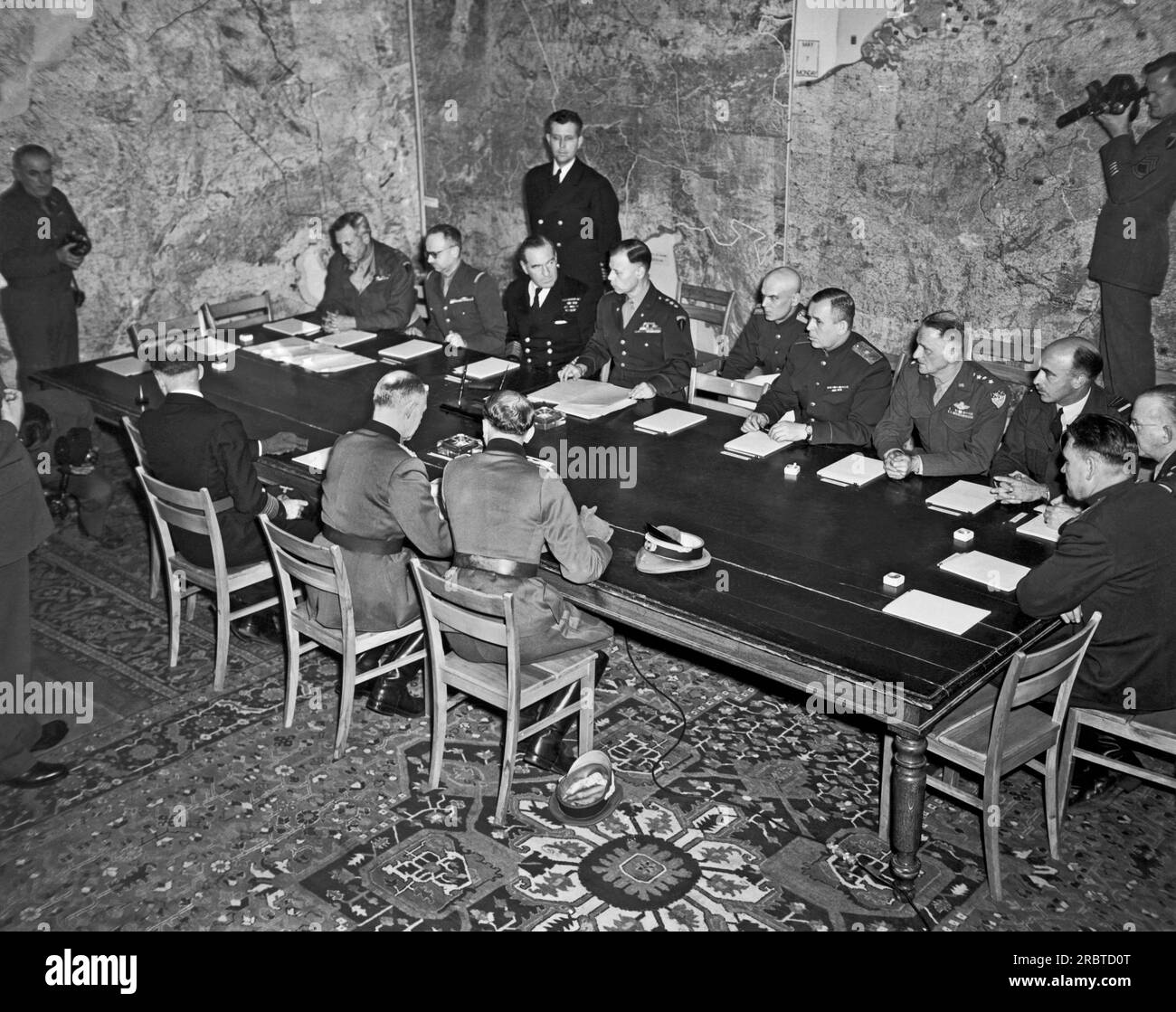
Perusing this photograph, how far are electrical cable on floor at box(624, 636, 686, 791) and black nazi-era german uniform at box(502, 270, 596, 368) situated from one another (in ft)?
6.56

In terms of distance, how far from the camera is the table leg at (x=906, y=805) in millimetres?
3424

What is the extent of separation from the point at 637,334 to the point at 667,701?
83.6 inches

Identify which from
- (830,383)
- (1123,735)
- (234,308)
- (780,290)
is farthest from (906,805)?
(234,308)

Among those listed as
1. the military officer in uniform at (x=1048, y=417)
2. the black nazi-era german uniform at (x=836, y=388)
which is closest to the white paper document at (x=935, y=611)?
the military officer in uniform at (x=1048, y=417)

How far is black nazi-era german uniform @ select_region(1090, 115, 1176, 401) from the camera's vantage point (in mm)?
5754

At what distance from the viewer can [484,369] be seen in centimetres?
605

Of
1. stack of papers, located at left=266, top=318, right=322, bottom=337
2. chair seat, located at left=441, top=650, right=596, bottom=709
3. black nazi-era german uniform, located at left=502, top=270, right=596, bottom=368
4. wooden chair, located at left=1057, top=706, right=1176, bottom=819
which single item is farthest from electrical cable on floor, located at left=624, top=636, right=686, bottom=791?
stack of papers, located at left=266, top=318, right=322, bottom=337

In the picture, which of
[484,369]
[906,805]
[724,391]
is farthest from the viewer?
[484,369]

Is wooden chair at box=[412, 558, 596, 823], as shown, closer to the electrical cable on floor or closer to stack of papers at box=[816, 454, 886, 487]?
the electrical cable on floor

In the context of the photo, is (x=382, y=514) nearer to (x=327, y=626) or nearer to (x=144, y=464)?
(x=327, y=626)

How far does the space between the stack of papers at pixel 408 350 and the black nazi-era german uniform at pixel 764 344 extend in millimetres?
1579

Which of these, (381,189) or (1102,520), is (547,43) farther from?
(1102,520)

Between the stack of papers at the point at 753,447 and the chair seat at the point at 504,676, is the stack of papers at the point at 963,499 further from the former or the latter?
the chair seat at the point at 504,676

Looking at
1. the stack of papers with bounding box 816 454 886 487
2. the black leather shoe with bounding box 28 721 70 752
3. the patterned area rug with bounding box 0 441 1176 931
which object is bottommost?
the patterned area rug with bounding box 0 441 1176 931
